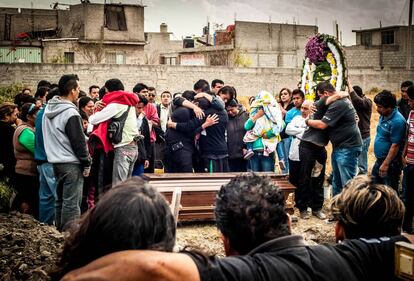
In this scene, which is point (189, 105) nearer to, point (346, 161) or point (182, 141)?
point (182, 141)

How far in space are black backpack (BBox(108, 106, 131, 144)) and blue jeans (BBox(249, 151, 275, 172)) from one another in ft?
7.93

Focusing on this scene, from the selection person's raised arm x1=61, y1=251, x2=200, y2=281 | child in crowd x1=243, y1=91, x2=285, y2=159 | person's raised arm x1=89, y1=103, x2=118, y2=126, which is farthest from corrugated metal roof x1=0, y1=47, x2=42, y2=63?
person's raised arm x1=61, y1=251, x2=200, y2=281

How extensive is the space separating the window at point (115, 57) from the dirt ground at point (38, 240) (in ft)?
109

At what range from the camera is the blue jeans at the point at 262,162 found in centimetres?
797

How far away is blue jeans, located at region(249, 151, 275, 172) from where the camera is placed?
26.1ft

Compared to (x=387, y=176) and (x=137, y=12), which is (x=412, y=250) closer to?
(x=387, y=176)

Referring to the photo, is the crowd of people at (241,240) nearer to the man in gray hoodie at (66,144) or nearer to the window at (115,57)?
the man in gray hoodie at (66,144)

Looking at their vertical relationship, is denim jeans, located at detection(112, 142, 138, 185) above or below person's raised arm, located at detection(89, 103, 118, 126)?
below

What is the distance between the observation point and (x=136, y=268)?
1668 mm

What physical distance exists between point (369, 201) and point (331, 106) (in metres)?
4.48

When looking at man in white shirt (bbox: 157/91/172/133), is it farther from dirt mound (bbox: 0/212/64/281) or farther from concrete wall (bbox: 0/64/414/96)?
concrete wall (bbox: 0/64/414/96)

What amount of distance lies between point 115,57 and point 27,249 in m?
35.2

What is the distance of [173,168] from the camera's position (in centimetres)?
812

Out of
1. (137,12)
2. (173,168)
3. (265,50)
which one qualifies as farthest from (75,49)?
(173,168)
